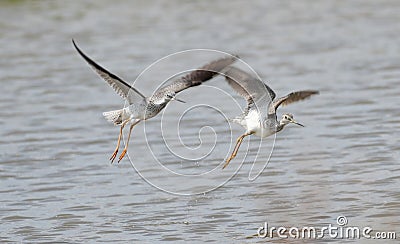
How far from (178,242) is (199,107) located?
6301mm

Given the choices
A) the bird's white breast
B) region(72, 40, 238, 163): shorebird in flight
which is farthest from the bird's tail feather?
the bird's white breast

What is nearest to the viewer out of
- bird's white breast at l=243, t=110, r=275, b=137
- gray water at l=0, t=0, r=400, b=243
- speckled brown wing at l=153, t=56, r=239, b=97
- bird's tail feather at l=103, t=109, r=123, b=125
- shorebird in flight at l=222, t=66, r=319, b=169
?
gray water at l=0, t=0, r=400, b=243

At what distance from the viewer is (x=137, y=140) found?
43.5 ft

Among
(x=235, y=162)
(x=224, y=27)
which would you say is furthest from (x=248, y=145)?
(x=224, y=27)

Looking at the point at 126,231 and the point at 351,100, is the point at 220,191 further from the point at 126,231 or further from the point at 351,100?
the point at 351,100

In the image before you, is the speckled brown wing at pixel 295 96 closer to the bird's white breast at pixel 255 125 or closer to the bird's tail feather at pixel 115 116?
the bird's white breast at pixel 255 125

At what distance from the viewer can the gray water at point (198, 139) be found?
941cm

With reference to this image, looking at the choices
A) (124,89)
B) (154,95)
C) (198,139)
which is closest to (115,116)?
(124,89)

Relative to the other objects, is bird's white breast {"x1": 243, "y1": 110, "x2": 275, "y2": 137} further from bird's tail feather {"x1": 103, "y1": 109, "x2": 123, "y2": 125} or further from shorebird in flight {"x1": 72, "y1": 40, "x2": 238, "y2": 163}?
bird's tail feather {"x1": 103, "y1": 109, "x2": 123, "y2": 125}

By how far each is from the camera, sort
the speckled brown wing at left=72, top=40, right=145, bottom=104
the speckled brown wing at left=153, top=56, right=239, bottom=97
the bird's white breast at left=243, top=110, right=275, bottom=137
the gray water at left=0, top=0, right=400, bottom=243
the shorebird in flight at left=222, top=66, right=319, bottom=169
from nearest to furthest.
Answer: the gray water at left=0, top=0, right=400, bottom=243, the speckled brown wing at left=153, top=56, right=239, bottom=97, the speckled brown wing at left=72, top=40, right=145, bottom=104, the shorebird in flight at left=222, top=66, right=319, bottom=169, the bird's white breast at left=243, top=110, right=275, bottom=137

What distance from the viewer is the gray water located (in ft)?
30.9

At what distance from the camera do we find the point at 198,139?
1298 centimetres

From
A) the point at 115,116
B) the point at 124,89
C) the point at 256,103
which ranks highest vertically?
the point at 124,89

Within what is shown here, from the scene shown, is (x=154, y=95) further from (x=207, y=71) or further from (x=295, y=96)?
(x=295, y=96)
